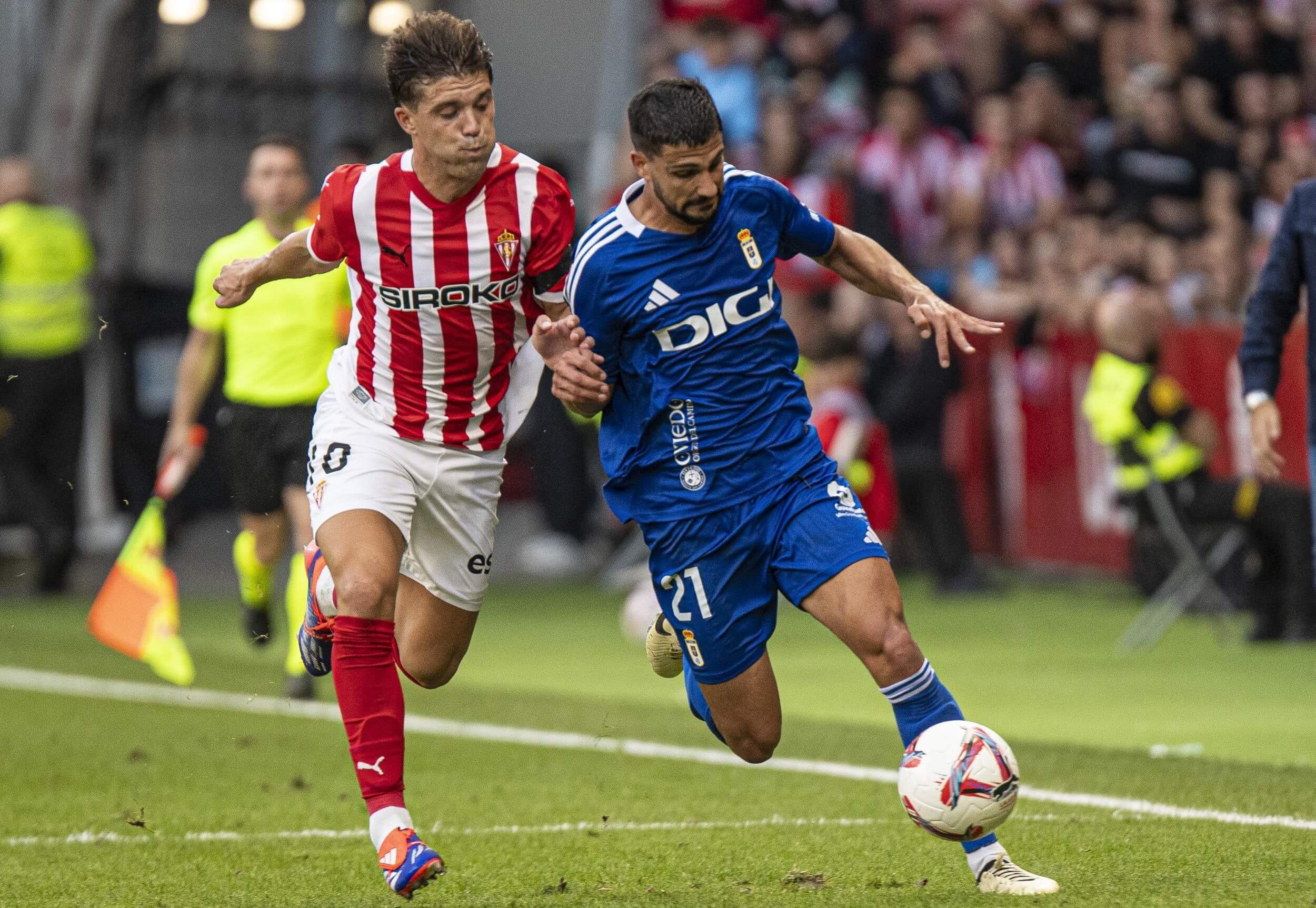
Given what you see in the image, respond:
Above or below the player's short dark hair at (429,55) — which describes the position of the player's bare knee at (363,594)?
below

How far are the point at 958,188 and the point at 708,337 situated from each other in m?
Result: 11.6

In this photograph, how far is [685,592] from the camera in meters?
5.80

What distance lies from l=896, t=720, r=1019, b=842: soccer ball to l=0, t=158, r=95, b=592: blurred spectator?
10918mm

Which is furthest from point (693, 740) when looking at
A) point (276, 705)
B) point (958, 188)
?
point (958, 188)

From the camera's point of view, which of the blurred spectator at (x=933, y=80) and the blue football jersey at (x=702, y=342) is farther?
the blurred spectator at (x=933, y=80)

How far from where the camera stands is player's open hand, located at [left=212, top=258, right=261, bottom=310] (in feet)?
20.0

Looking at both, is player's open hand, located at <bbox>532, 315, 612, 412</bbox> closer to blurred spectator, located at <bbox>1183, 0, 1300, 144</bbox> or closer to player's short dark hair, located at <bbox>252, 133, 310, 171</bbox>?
player's short dark hair, located at <bbox>252, 133, 310, 171</bbox>

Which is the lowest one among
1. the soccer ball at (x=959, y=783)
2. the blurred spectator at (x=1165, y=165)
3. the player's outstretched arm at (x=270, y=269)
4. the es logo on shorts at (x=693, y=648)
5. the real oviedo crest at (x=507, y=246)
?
the soccer ball at (x=959, y=783)

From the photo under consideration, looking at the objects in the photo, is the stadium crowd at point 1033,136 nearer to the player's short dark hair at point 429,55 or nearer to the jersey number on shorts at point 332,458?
the jersey number on shorts at point 332,458

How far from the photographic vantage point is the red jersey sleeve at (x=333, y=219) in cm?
598

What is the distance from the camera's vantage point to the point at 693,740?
8820 mm

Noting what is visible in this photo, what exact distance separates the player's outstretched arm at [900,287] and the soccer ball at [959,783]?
1.00 meters

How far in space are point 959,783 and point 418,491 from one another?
6.34 ft

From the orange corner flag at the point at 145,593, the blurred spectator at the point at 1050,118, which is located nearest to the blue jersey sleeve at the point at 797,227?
the orange corner flag at the point at 145,593
